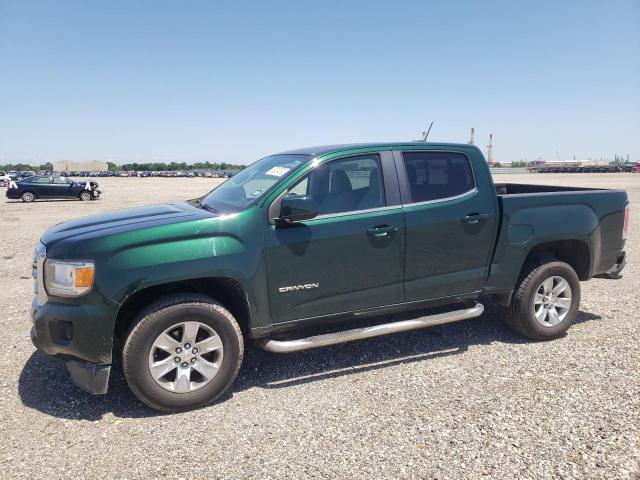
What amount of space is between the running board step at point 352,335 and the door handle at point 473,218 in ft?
2.65

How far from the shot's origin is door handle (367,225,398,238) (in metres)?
3.79

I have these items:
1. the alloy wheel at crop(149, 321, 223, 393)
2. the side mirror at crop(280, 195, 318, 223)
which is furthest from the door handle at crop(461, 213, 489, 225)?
the alloy wheel at crop(149, 321, 223, 393)

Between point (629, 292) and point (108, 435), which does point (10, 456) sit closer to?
point (108, 435)

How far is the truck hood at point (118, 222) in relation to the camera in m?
3.29

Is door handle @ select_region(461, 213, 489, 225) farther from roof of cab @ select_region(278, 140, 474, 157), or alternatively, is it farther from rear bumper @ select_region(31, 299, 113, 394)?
rear bumper @ select_region(31, 299, 113, 394)

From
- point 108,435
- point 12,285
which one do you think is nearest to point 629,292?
point 108,435

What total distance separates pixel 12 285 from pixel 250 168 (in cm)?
464

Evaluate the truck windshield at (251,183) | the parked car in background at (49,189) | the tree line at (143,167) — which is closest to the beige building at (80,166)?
the tree line at (143,167)

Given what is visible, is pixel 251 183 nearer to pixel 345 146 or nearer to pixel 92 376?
pixel 345 146

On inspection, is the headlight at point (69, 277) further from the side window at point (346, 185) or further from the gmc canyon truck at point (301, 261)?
the side window at point (346, 185)

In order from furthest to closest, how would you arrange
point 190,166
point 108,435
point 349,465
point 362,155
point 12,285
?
1. point 190,166
2. point 12,285
3. point 362,155
4. point 108,435
5. point 349,465

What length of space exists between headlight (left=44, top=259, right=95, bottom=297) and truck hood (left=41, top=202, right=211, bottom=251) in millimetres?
172

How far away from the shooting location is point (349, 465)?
8.93ft

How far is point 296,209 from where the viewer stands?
137 inches
